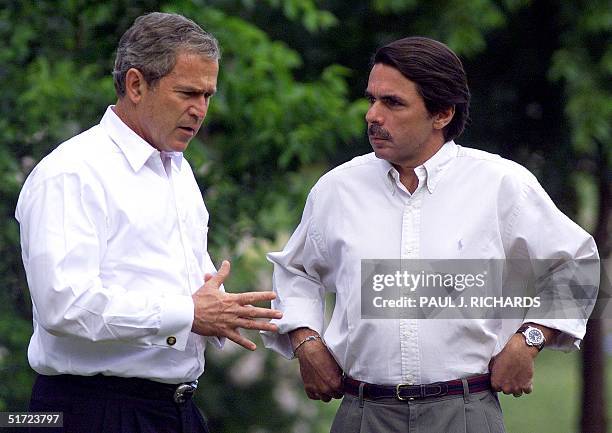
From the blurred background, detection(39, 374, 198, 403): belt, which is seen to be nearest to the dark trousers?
detection(39, 374, 198, 403): belt

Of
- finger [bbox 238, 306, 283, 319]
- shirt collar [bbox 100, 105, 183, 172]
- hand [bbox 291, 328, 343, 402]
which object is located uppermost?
shirt collar [bbox 100, 105, 183, 172]

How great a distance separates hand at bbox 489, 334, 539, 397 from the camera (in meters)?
3.45

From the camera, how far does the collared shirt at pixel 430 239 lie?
341cm

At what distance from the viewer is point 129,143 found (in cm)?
337

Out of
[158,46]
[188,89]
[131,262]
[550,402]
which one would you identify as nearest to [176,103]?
[188,89]

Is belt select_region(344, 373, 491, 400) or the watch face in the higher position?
the watch face

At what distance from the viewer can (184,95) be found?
3346mm

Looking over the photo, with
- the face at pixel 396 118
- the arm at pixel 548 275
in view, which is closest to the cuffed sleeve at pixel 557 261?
the arm at pixel 548 275

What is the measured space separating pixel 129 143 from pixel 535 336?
4.21 ft

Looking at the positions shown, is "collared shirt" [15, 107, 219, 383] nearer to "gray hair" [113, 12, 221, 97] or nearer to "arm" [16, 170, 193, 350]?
"arm" [16, 170, 193, 350]

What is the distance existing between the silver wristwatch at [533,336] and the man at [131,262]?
2.39ft

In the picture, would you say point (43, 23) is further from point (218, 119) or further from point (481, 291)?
point (481, 291)

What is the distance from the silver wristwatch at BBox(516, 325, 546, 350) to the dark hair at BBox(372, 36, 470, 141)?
2.26 feet

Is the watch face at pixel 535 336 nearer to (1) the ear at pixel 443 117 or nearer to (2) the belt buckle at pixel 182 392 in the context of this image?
(1) the ear at pixel 443 117
